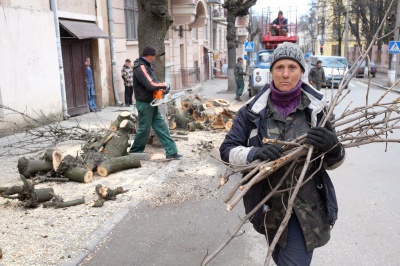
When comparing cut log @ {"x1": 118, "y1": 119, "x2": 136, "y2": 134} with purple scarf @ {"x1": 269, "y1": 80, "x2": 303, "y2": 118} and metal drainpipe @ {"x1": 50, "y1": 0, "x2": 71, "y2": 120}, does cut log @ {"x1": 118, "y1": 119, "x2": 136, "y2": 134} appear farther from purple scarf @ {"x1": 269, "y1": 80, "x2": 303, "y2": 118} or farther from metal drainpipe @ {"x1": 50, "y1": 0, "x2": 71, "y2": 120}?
purple scarf @ {"x1": 269, "y1": 80, "x2": 303, "y2": 118}

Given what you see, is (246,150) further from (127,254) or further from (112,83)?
(112,83)

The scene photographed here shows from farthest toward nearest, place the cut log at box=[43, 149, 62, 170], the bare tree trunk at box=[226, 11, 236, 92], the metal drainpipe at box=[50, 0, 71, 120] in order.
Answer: the bare tree trunk at box=[226, 11, 236, 92] → the metal drainpipe at box=[50, 0, 71, 120] → the cut log at box=[43, 149, 62, 170]

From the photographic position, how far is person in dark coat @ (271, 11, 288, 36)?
21.0 m

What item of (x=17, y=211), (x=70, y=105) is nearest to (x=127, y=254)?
(x=17, y=211)

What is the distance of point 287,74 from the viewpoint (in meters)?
2.47

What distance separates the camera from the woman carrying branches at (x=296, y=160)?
8.11ft

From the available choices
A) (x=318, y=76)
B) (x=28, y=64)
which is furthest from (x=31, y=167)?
(x=318, y=76)

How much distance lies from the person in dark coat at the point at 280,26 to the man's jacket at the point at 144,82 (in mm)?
A: 15467

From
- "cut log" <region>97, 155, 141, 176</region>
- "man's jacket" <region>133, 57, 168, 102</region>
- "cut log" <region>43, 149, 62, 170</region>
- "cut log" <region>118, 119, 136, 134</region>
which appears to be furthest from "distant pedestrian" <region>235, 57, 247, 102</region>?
"cut log" <region>43, 149, 62, 170</region>

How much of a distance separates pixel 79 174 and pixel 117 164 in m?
0.70

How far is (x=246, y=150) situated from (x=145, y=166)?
4.60m

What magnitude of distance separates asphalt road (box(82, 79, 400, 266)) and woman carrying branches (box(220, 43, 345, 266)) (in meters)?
1.48

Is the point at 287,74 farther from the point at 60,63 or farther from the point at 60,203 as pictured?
the point at 60,63

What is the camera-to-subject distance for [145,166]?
689cm
